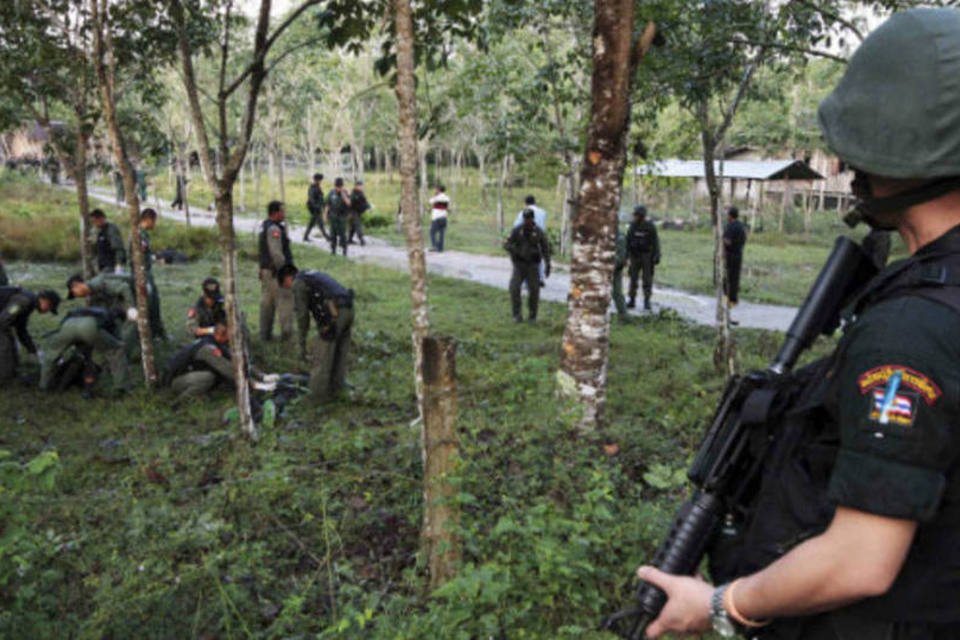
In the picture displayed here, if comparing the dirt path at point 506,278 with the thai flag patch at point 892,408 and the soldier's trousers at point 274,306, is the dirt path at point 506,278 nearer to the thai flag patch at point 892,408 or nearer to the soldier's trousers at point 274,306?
the soldier's trousers at point 274,306

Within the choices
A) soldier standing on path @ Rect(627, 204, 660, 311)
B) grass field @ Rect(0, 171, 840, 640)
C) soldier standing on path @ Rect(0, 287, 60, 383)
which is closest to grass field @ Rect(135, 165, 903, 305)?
soldier standing on path @ Rect(627, 204, 660, 311)

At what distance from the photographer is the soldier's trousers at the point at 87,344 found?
791 cm

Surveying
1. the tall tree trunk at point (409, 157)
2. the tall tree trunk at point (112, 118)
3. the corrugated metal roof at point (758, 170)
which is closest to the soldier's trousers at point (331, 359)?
the tall tree trunk at point (112, 118)

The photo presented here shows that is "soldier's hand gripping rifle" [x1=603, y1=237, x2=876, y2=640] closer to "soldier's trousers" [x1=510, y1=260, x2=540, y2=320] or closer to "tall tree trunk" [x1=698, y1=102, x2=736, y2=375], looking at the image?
"tall tree trunk" [x1=698, y1=102, x2=736, y2=375]

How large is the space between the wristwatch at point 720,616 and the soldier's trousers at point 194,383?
284 inches

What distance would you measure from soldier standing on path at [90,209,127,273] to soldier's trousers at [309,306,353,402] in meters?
4.75

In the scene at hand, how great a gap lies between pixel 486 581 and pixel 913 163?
2.13 meters

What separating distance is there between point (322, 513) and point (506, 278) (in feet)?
39.6

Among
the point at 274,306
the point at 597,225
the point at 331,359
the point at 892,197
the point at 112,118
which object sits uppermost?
the point at 112,118

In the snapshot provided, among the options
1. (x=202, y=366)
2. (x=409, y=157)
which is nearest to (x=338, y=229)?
(x=202, y=366)

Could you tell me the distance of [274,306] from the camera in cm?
1034

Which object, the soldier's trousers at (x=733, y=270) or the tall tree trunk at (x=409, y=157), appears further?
the soldier's trousers at (x=733, y=270)

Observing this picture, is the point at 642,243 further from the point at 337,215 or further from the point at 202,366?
the point at 337,215

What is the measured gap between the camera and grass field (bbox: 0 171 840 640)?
3113 mm
